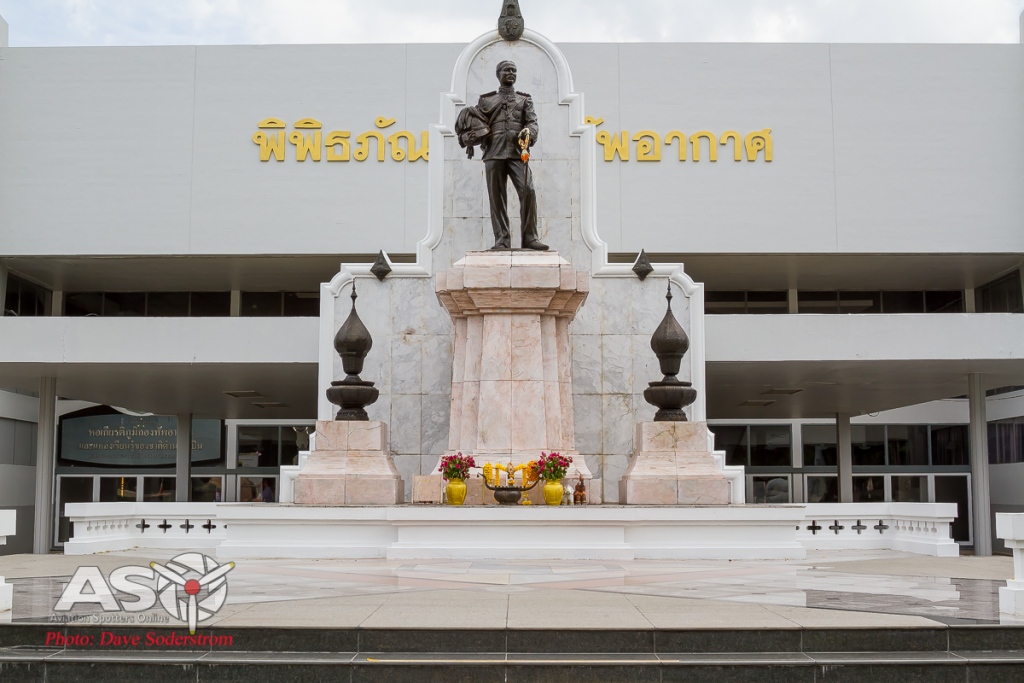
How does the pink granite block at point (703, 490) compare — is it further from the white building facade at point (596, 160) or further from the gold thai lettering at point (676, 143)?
the gold thai lettering at point (676, 143)

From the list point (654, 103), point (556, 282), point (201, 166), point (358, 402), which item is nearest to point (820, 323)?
point (654, 103)

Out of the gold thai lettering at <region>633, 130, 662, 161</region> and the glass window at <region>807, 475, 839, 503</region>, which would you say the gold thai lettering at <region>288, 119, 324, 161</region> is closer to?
the gold thai lettering at <region>633, 130, 662, 161</region>

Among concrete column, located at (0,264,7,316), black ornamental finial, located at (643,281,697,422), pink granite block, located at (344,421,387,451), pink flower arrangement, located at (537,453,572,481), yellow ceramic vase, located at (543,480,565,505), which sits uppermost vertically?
concrete column, located at (0,264,7,316)

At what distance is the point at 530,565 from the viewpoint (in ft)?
40.8

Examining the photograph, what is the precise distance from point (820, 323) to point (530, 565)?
1324cm

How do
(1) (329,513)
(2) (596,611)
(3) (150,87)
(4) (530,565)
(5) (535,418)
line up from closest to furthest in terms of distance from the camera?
1. (2) (596,611)
2. (4) (530,565)
3. (1) (329,513)
4. (5) (535,418)
5. (3) (150,87)

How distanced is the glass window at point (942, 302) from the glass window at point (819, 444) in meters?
6.03

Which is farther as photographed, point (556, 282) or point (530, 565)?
point (556, 282)

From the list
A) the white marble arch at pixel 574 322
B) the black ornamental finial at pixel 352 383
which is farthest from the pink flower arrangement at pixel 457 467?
the white marble arch at pixel 574 322

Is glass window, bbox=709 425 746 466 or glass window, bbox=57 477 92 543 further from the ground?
glass window, bbox=709 425 746 466

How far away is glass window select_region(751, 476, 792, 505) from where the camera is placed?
36031mm

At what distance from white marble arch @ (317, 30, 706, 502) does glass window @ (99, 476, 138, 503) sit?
19.9 m

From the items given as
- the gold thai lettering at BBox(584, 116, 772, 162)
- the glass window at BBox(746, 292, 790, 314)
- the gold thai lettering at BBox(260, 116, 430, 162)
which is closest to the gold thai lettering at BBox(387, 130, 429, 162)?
the gold thai lettering at BBox(260, 116, 430, 162)

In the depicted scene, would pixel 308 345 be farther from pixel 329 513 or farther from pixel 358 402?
pixel 329 513
